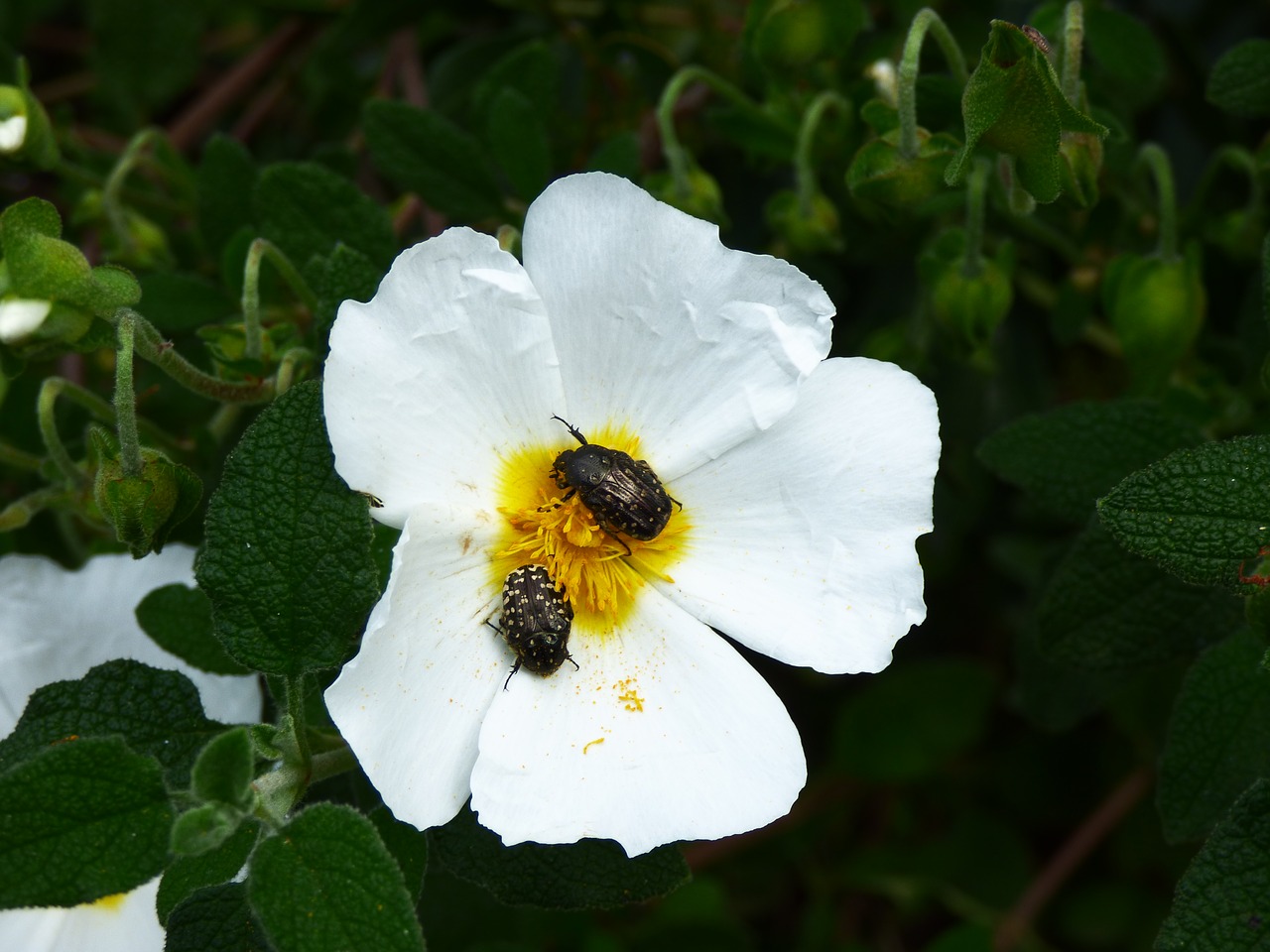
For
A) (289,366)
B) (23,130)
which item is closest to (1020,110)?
(289,366)

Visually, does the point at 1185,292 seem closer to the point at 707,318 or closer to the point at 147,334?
the point at 707,318

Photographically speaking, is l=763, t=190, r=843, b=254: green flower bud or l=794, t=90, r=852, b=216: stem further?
l=763, t=190, r=843, b=254: green flower bud

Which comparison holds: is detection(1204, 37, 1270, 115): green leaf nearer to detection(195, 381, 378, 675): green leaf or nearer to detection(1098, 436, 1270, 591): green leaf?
detection(1098, 436, 1270, 591): green leaf

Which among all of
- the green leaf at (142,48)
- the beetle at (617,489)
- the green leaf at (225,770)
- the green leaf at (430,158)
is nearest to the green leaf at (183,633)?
the green leaf at (225,770)

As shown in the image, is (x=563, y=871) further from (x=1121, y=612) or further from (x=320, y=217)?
(x=320, y=217)

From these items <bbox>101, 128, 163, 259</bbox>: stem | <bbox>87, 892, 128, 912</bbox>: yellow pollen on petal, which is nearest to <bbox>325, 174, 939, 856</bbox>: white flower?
<bbox>87, 892, 128, 912</bbox>: yellow pollen on petal

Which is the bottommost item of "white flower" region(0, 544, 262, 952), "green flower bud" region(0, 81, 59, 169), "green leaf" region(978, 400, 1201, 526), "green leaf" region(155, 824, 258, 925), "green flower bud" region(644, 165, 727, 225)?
"white flower" region(0, 544, 262, 952)
